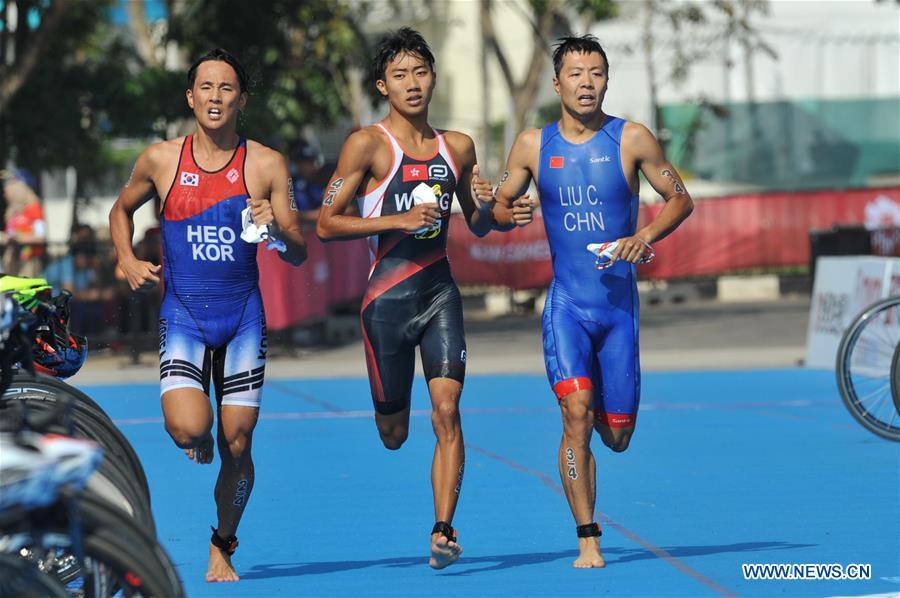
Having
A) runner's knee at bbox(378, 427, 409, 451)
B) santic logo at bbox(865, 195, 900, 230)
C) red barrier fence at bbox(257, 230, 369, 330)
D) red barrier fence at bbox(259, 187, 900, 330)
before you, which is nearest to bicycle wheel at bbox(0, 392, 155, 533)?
runner's knee at bbox(378, 427, 409, 451)

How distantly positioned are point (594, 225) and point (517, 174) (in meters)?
0.48

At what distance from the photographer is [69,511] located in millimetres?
4543

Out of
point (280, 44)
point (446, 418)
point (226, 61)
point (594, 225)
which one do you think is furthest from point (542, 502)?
point (280, 44)

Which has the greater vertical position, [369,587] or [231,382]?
[231,382]

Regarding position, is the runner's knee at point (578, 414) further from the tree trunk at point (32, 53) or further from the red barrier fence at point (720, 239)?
the red barrier fence at point (720, 239)

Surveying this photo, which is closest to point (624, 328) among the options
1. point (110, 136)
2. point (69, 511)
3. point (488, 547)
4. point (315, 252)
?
point (488, 547)

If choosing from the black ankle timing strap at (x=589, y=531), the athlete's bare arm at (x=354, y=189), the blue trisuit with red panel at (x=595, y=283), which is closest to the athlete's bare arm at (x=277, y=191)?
the athlete's bare arm at (x=354, y=189)

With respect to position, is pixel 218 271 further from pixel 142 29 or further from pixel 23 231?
pixel 142 29

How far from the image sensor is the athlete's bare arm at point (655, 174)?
770 centimetres

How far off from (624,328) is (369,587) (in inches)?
68.6

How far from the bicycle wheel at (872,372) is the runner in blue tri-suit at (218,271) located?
14.8ft

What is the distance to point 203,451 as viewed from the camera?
7.43m

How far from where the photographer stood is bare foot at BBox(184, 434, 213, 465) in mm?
7336

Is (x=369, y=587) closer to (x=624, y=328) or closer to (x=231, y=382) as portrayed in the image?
(x=231, y=382)
